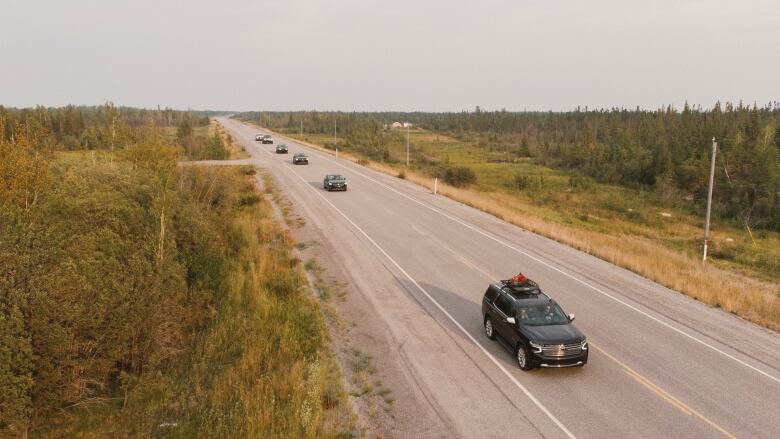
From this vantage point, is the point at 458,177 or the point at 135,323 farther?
the point at 458,177

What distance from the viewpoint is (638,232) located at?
4462 cm

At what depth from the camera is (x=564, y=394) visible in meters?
10.8

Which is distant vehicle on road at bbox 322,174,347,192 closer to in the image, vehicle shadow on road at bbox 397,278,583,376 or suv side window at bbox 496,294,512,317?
vehicle shadow on road at bbox 397,278,583,376

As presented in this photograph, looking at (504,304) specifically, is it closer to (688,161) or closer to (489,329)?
(489,329)

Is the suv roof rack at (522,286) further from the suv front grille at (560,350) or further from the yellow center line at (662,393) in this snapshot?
the suv front grille at (560,350)

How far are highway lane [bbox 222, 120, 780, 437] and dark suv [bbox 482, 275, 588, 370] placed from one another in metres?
0.39

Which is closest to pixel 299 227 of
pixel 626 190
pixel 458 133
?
pixel 626 190

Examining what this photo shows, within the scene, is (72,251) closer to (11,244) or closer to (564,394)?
(11,244)

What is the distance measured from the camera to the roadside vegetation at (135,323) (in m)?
9.12

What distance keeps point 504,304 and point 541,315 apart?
3.30 ft

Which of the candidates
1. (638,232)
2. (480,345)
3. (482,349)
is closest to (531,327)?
(482,349)

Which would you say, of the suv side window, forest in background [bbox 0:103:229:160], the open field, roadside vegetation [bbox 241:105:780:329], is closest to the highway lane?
the suv side window

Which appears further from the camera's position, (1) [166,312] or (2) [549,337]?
(1) [166,312]

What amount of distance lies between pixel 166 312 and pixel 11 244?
4.72m
